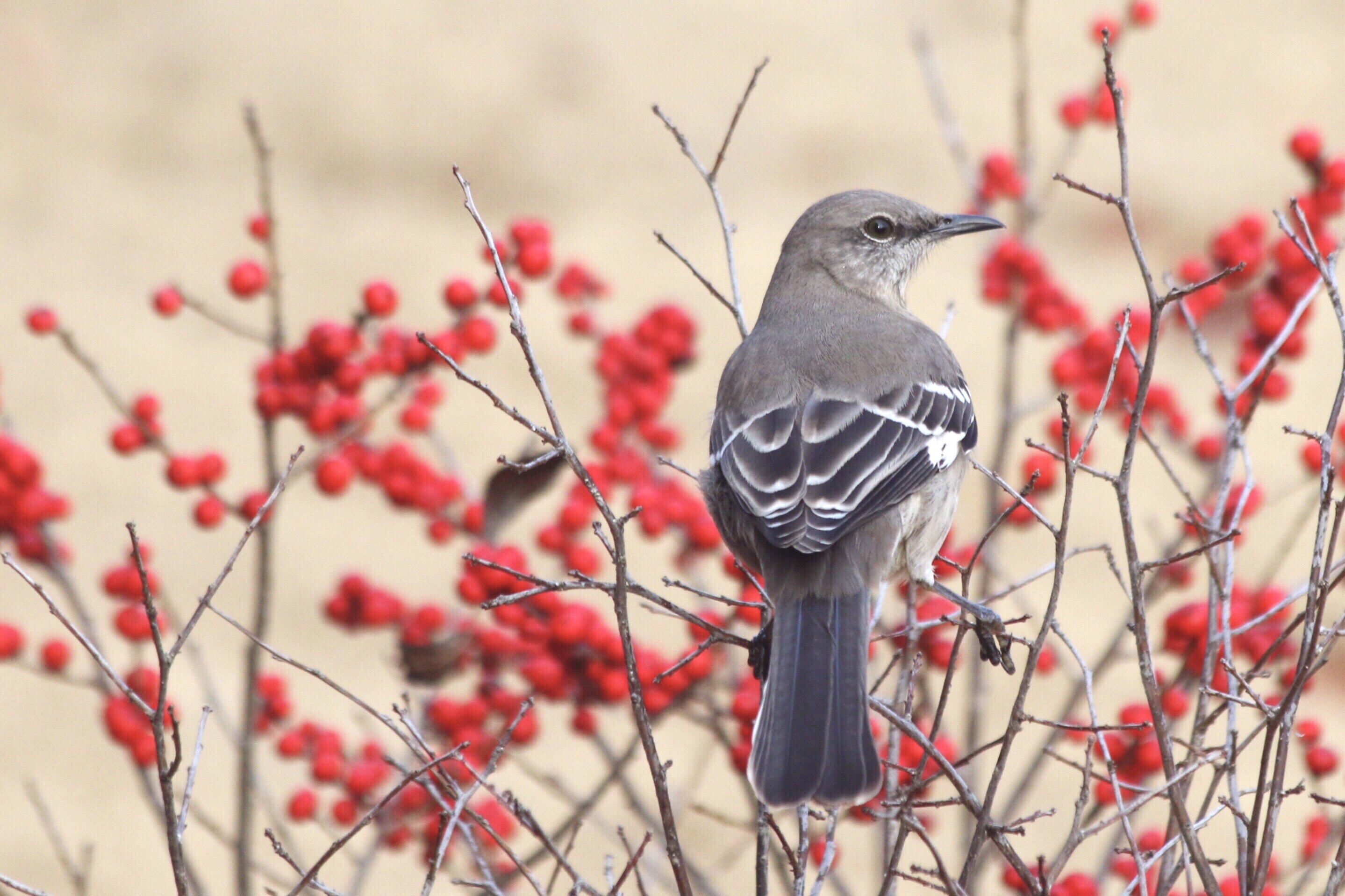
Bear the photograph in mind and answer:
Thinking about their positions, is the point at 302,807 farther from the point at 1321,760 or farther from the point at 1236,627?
the point at 1321,760

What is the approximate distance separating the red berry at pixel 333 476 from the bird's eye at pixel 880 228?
134 centimetres

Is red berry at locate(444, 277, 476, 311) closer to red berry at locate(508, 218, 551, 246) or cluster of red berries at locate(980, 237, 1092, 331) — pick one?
red berry at locate(508, 218, 551, 246)

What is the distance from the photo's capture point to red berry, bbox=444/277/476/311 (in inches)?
126

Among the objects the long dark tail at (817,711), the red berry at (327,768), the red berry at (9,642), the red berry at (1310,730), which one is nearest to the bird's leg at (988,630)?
the long dark tail at (817,711)

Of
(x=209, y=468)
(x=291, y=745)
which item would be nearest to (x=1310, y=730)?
(x=291, y=745)

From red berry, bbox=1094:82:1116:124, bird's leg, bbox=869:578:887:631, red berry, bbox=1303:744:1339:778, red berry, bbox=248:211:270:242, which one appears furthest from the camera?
red berry, bbox=1094:82:1116:124

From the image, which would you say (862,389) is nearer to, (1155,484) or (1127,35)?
(1155,484)

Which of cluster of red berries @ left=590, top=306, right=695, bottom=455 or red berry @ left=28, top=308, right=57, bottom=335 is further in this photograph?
cluster of red berries @ left=590, top=306, right=695, bottom=455

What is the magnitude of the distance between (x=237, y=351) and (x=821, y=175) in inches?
115

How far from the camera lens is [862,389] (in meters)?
3.07

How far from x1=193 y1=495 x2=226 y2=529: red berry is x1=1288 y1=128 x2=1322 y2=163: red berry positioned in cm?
241

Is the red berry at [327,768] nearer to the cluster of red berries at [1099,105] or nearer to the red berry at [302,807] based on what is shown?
the red berry at [302,807]

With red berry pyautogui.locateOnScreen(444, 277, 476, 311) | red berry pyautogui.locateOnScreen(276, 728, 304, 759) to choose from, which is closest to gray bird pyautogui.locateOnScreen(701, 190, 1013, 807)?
red berry pyautogui.locateOnScreen(444, 277, 476, 311)

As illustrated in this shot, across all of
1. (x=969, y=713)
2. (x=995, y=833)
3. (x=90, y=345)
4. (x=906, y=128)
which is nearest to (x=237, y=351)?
(x=90, y=345)
